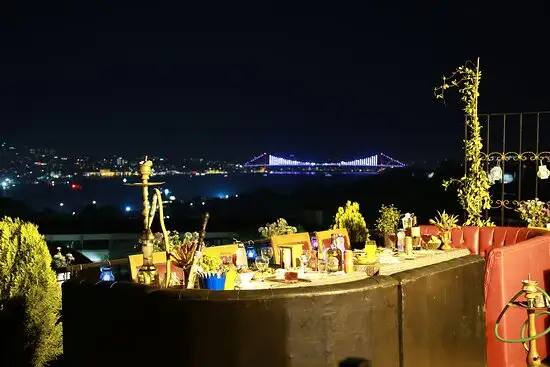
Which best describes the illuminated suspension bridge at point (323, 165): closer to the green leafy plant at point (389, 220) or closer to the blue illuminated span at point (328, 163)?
the blue illuminated span at point (328, 163)

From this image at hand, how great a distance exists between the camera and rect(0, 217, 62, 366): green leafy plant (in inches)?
181

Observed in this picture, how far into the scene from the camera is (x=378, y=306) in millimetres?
2893

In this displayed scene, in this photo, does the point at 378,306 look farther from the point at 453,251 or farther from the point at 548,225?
the point at 548,225

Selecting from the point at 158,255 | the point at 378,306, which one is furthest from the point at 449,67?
the point at 378,306

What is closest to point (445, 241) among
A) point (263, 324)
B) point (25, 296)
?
point (263, 324)

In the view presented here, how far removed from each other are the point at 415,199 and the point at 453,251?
26380mm

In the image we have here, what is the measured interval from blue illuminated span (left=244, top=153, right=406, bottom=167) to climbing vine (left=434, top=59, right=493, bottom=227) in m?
40.2

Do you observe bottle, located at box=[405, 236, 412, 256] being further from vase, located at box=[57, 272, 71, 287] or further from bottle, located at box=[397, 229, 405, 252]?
vase, located at box=[57, 272, 71, 287]

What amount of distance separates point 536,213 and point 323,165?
48.0 metres

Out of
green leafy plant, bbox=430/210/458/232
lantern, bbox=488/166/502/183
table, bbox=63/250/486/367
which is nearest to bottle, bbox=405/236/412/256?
green leafy plant, bbox=430/210/458/232

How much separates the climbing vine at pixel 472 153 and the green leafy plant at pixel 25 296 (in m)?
5.09

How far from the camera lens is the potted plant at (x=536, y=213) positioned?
7105mm

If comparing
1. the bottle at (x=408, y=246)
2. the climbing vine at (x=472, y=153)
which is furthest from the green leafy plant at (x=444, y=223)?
the climbing vine at (x=472, y=153)

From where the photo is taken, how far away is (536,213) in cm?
715
